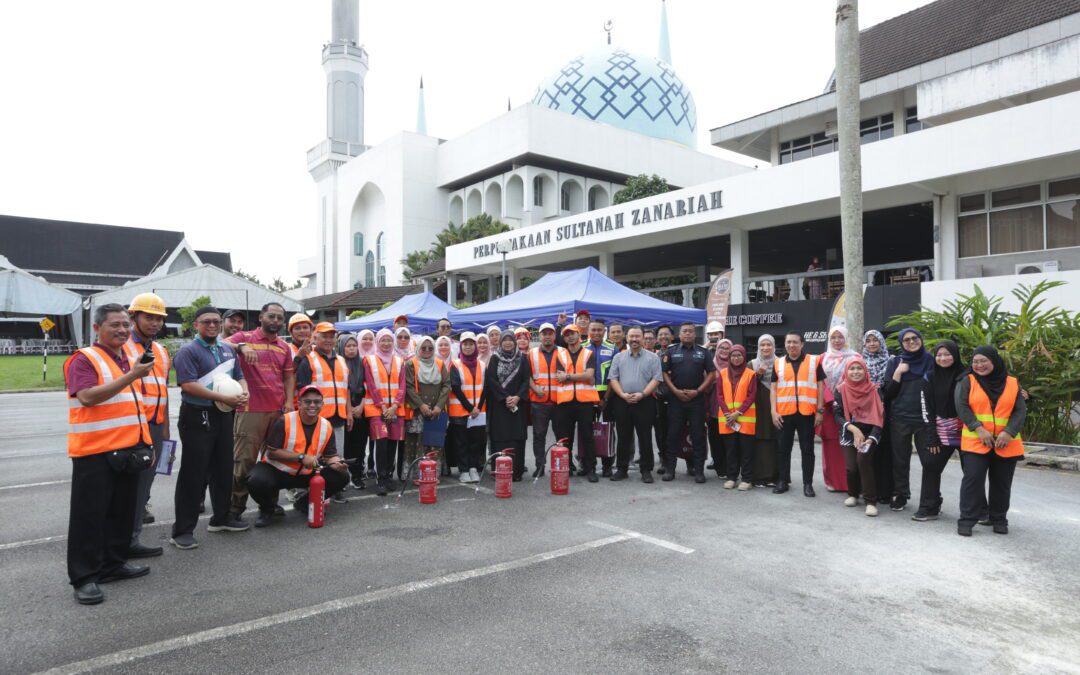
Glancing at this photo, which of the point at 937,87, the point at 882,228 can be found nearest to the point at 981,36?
the point at 937,87

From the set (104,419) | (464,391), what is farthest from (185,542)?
(464,391)

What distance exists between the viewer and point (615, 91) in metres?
54.5

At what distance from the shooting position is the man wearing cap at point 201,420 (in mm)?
5176

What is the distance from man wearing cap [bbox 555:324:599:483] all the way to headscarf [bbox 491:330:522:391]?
20.3 inches

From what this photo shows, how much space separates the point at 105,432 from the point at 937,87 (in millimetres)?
22041

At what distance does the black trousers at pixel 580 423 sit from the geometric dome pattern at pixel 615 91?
48893mm

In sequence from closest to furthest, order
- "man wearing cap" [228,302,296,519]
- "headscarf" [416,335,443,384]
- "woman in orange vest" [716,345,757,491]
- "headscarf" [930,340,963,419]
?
1. "man wearing cap" [228,302,296,519]
2. "headscarf" [930,340,963,419]
3. "headscarf" [416,335,443,384]
4. "woman in orange vest" [716,345,757,491]

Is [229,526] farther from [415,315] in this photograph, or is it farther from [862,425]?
[415,315]

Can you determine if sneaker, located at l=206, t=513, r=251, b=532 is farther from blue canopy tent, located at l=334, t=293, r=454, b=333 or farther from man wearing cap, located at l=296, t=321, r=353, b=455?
blue canopy tent, located at l=334, t=293, r=454, b=333

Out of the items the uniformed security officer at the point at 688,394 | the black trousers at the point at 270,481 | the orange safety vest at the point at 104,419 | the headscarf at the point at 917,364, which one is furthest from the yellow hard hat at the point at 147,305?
Answer: the headscarf at the point at 917,364

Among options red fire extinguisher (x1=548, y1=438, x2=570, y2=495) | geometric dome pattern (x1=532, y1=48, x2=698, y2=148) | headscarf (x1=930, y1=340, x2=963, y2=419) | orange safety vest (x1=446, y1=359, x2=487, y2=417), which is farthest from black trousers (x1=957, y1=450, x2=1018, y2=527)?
geometric dome pattern (x1=532, y1=48, x2=698, y2=148)

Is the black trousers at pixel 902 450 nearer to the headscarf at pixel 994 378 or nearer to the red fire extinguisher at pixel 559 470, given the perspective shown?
the headscarf at pixel 994 378

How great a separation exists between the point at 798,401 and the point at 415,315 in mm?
12759

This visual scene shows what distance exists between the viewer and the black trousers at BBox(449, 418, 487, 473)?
7.95 metres
